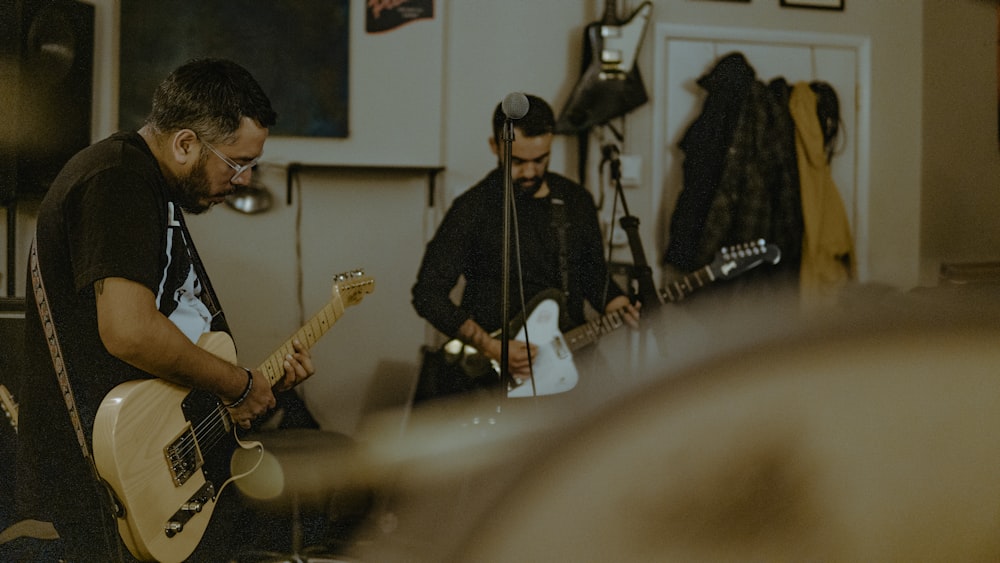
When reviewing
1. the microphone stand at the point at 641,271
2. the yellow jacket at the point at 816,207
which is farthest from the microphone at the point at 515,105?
the yellow jacket at the point at 816,207

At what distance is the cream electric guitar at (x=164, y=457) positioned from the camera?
1340mm

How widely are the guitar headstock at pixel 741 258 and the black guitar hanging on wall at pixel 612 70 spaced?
2.34ft

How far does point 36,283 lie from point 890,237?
3.40 meters

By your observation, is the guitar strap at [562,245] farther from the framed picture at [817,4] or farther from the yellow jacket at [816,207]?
the framed picture at [817,4]

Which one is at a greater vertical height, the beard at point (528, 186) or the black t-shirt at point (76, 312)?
the beard at point (528, 186)

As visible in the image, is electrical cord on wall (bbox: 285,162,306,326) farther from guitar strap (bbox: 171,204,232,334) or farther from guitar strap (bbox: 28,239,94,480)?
guitar strap (bbox: 28,239,94,480)

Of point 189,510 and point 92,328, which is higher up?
point 92,328

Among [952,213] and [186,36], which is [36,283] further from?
[952,213]

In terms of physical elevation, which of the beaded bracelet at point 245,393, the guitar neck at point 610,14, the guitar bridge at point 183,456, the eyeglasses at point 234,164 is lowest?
the guitar bridge at point 183,456

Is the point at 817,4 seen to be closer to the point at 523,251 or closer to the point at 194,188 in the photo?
the point at 523,251

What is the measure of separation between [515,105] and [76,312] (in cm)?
90

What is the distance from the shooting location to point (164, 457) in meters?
1.45

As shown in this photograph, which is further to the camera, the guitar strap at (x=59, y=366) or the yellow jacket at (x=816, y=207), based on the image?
the yellow jacket at (x=816, y=207)

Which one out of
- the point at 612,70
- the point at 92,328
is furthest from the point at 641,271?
the point at 92,328
